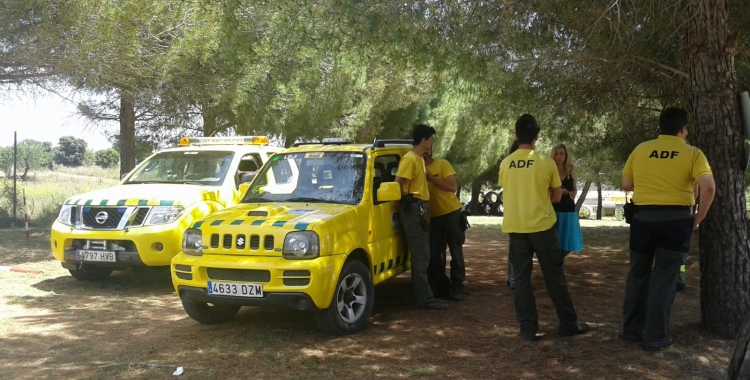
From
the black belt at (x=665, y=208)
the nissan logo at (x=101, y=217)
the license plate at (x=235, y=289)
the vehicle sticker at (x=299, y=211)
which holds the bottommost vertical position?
the license plate at (x=235, y=289)

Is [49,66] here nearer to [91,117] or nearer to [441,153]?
[91,117]

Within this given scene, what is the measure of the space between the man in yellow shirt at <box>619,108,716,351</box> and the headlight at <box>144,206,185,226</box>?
16.7 ft

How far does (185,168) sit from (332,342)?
425 cm

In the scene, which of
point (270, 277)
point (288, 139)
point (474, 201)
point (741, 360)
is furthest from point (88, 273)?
point (474, 201)

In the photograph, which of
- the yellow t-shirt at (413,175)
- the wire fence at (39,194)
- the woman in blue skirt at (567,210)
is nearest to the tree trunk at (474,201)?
the wire fence at (39,194)

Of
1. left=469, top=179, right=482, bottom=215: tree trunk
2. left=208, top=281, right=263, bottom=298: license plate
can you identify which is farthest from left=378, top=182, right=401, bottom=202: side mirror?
left=469, top=179, right=482, bottom=215: tree trunk

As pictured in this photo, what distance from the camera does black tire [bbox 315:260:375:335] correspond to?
19.9 feet

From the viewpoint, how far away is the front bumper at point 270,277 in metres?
5.79

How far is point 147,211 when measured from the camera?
8.21 metres

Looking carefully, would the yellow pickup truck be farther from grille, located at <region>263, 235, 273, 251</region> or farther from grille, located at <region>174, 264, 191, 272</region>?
grille, located at <region>263, 235, 273, 251</region>

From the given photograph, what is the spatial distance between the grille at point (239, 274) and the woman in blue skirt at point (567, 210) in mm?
3650

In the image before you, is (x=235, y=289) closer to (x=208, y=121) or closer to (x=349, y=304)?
(x=349, y=304)

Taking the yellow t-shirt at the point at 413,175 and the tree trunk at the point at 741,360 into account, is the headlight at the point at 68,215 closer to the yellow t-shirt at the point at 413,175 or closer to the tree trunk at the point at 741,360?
the yellow t-shirt at the point at 413,175

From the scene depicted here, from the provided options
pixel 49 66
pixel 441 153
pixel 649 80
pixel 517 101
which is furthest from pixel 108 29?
pixel 441 153
